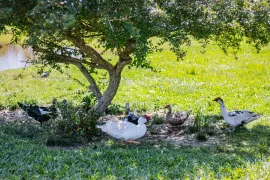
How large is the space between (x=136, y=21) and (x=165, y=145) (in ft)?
6.82

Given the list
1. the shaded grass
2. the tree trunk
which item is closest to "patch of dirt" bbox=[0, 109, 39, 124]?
the shaded grass

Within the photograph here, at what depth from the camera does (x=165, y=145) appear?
6.97m

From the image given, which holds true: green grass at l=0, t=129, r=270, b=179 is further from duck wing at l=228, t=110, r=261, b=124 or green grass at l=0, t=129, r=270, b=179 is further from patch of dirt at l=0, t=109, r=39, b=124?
patch of dirt at l=0, t=109, r=39, b=124

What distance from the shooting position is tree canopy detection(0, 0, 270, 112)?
18.7ft

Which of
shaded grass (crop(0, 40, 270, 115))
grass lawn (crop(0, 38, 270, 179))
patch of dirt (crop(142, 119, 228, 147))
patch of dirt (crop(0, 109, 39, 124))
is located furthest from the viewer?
shaded grass (crop(0, 40, 270, 115))

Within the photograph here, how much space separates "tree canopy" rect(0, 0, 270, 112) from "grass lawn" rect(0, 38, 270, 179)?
1450mm

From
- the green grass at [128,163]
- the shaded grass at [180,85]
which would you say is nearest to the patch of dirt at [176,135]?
the green grass at [128,163]

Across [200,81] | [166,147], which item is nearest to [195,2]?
[166,147]

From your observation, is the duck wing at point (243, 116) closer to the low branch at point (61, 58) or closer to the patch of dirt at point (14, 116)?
the low branch at point (61, 58)

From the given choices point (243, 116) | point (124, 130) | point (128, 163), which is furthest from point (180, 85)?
point (128, 163)

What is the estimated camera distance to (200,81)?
1336cm

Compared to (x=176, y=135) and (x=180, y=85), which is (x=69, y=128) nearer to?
(x=176, y=135)

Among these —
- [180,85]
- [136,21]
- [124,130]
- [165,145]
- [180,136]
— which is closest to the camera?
[136,21]

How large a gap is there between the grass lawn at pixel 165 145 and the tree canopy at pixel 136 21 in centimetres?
145
